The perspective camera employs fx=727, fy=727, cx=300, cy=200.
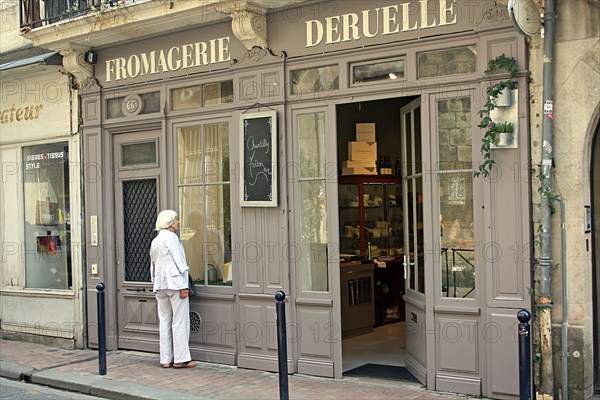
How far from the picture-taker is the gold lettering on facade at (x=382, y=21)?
746 cm

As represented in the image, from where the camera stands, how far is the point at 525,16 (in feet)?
21.7

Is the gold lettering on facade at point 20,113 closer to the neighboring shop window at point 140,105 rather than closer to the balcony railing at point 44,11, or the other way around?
the balcony railing at point 44,11

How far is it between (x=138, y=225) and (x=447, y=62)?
16.6 feet

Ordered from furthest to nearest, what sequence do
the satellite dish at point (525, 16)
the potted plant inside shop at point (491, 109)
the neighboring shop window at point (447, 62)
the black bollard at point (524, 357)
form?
the neighboring shop window at point (447, 62), the potted plant inside shop at point (491, 109), the satellite dish at point (525, 16), the black bollard at point (524, 357)

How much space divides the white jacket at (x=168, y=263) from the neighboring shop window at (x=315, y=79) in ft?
7.84

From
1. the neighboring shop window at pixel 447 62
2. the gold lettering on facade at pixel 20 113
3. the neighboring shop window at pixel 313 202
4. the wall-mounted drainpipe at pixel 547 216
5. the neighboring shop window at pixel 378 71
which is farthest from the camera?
the gold lettering on facade at pixel 20 113

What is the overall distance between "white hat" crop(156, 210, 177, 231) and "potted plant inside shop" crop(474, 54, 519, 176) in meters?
3.94

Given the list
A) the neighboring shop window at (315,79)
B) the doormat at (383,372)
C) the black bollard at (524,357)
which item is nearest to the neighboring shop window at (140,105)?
the neighboring shop window at (315,79)

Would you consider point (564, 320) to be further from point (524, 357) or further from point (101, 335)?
point (101, 335)

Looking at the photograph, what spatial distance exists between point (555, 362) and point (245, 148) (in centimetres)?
427

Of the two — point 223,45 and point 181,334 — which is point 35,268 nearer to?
point 181,334

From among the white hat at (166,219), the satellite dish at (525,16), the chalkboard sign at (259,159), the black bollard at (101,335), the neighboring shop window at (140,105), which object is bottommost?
the black bollard at (101,335)

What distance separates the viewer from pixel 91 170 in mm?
10555

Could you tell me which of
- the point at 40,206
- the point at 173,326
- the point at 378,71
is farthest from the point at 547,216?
the point at 40,206
